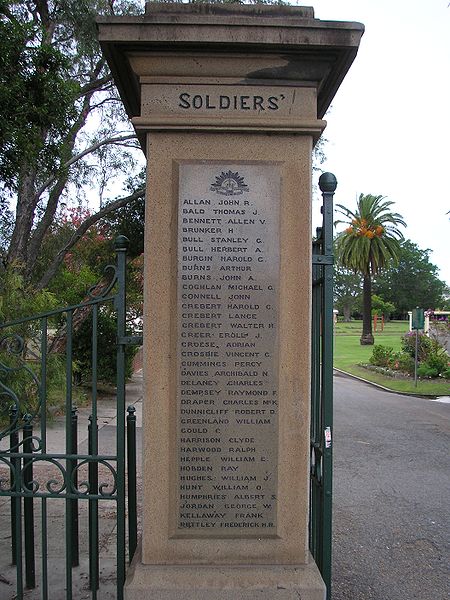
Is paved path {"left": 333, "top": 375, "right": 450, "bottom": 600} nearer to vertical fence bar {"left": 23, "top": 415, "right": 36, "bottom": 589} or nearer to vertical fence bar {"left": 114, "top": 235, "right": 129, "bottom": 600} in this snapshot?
vertical fence bar {"left": 114, "top": 235, "right": 129, "bottom": 600}

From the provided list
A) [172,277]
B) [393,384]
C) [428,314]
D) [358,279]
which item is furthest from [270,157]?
[358,279]

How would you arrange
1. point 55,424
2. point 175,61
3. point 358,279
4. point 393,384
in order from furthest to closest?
point 358,279, point 393,384, point 55,424, point 175,61

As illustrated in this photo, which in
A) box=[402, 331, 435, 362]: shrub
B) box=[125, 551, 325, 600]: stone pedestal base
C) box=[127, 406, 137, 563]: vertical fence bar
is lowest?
box=[402, 331, 435, 362]: shrub

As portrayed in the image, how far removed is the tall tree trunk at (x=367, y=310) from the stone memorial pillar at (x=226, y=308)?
4070 centimetres

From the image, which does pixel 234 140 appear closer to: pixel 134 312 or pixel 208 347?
pixel 208 347

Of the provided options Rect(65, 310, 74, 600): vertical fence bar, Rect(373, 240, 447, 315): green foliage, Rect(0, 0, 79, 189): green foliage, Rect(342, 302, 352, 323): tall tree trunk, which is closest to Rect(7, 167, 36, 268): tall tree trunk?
Rect(0, 0, 79, 189): green foliage

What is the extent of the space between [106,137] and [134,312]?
5.60 metres

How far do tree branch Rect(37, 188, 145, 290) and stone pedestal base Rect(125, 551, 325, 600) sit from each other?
42.9 ft

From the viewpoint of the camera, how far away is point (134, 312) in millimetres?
17562

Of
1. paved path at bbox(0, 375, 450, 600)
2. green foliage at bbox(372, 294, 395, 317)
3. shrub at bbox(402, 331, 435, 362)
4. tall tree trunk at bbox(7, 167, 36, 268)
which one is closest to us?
paved path at bbox(0, 375, 450, 600)

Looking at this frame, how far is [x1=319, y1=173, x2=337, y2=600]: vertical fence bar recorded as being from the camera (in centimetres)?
309

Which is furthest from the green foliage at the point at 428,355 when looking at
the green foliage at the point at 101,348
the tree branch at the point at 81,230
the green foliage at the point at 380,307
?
the green foliage at the point at 380,307

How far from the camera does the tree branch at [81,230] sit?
15.5 m

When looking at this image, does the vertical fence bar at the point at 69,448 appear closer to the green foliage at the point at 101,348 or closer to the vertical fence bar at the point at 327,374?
the vertical fence bar at the point at 327,374
